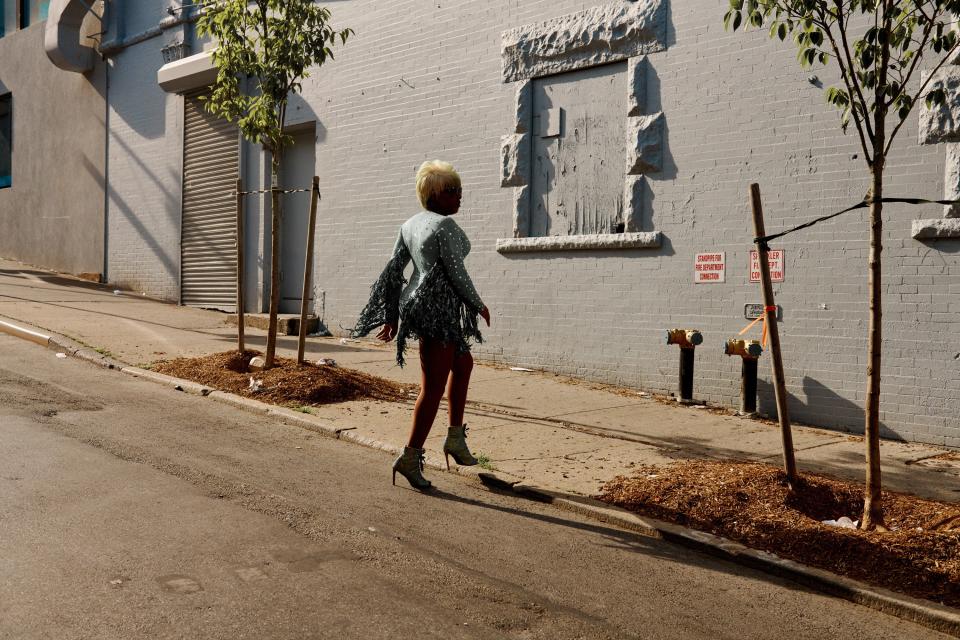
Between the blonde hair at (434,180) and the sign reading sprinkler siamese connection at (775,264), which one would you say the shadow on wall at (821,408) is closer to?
the sign reading sprinkler siamese connection at (775,264)

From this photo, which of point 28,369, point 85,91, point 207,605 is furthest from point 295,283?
point 207,605

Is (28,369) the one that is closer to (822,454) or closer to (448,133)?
(448,133)

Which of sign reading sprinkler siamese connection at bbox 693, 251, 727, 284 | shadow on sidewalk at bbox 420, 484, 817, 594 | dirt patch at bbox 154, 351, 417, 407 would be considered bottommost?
shadow on sidewalk at bbox 420, 484, 817, 594

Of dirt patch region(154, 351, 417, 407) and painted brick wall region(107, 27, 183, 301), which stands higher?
painted brick wall region(107, 27, 183, 301)

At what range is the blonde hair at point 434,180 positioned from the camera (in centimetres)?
581

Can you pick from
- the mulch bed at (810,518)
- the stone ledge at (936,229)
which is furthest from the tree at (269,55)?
the stone ledge at (936,229)

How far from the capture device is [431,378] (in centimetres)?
575

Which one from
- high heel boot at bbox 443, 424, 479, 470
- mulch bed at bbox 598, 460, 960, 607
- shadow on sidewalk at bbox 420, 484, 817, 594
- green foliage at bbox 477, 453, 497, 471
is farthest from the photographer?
green foliage at bbox 477, 453, 497, 471

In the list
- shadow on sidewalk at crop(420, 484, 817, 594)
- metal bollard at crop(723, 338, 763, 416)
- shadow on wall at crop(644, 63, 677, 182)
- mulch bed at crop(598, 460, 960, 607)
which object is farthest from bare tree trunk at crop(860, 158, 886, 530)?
shadow on wall at crop(644, 63, 677, 182)

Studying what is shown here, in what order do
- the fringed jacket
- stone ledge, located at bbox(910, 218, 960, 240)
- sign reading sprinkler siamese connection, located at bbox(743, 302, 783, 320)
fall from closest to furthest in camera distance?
the fringed jacket → stone ledge, located at bbox(910, 218, 960, 240) → sign reading sprinkler siamese connection, located at bbox(743, 302, 783, 320)

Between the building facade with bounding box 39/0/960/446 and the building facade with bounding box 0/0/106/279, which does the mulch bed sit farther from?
the building facade with bounding box 0/0/106/279

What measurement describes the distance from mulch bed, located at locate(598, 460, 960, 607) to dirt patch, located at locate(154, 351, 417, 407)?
375cm

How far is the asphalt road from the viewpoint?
3.65 meters

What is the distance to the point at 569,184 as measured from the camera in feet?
35.7
